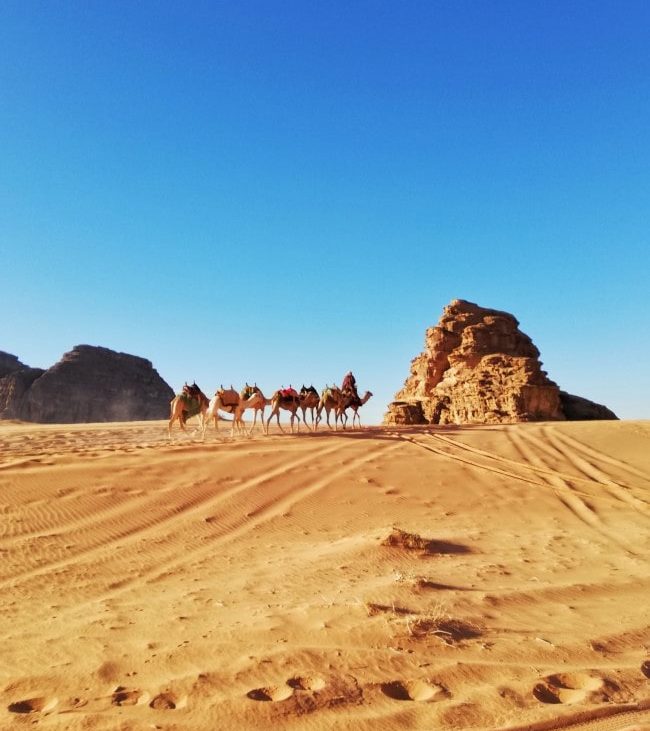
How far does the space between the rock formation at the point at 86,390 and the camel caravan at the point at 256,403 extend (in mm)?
40152

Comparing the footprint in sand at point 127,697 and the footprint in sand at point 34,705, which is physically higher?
the footprint in sand at point 127,697

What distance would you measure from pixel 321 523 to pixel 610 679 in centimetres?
582

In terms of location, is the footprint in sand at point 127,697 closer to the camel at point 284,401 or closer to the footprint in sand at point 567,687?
the footprint in sand at point 567,687

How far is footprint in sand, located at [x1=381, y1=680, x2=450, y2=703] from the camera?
3.44 metres

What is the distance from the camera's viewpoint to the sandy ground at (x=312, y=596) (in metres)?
3.36

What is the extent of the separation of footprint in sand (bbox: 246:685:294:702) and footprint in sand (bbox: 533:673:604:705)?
151 cm

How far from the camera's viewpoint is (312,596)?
17.7ft

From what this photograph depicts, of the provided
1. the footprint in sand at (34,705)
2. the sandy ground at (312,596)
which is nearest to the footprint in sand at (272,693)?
the sandy ground at (312,596)

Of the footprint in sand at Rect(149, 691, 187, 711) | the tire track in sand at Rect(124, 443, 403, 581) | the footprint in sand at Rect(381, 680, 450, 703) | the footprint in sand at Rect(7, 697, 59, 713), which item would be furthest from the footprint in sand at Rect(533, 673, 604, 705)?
the tire track in sand at Rect(124, 443, 403, 581)

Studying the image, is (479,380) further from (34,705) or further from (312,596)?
(34,705)

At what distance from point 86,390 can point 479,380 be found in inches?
1828

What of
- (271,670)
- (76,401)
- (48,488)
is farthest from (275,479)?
(76,401)

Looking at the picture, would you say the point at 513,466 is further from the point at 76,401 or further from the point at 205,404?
the point at 76,401

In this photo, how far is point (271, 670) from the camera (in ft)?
12.2
